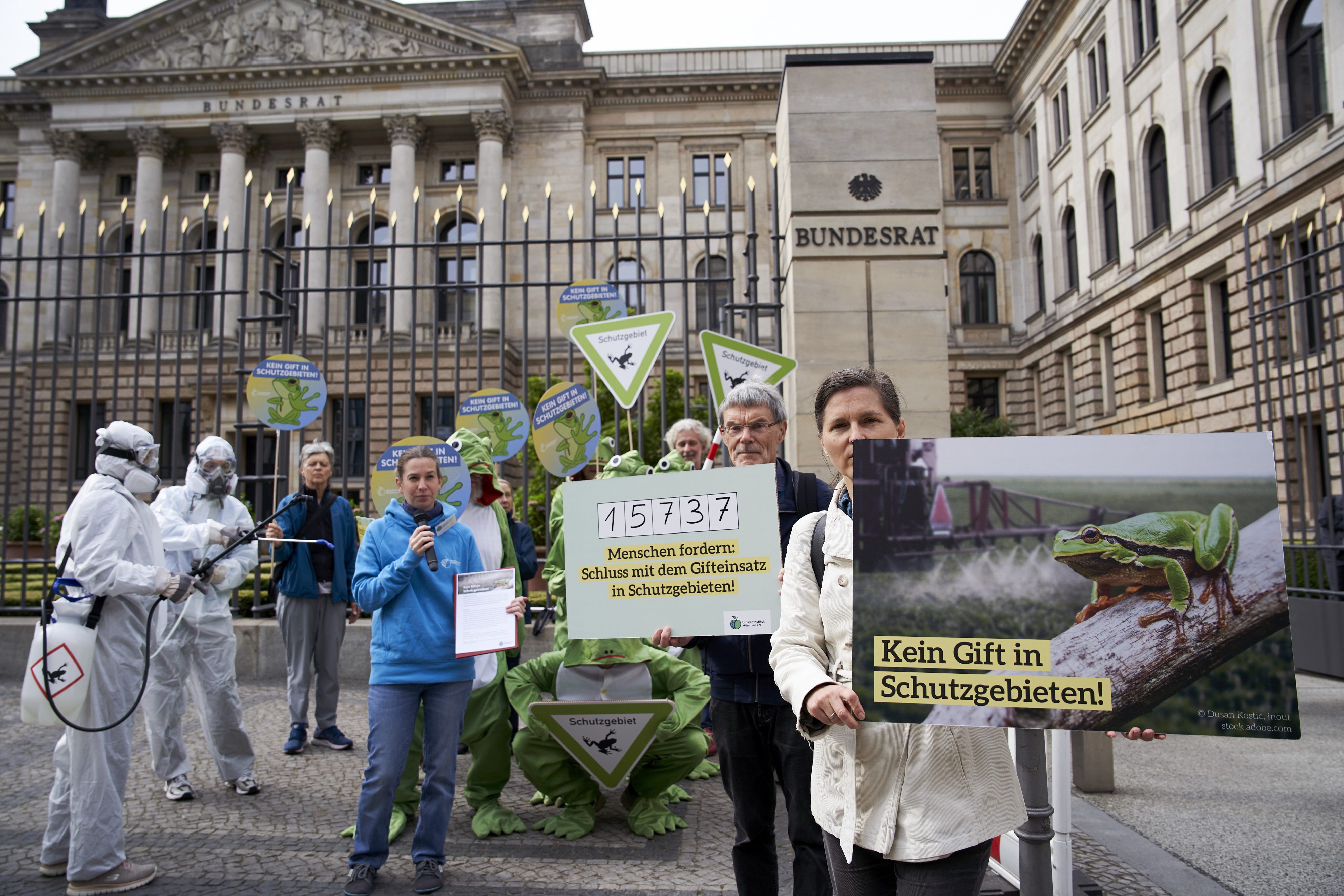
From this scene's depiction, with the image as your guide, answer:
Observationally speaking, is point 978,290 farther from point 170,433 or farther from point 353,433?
point 170,433

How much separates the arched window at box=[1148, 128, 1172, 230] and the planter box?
1820cm

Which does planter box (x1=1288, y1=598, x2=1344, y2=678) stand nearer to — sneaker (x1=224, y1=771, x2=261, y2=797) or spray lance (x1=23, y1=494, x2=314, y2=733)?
sneaker (x1=224, y1=771, x2=261, y2=797)

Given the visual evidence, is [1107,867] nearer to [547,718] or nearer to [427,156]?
[547,718]

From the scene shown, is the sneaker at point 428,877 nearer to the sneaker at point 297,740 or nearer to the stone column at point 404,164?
the sneaker at point 297,740

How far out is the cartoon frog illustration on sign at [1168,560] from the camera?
1.73 meters

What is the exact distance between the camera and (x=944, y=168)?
3369 cm

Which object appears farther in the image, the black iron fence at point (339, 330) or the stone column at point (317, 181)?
the stone column at point (317, 181)

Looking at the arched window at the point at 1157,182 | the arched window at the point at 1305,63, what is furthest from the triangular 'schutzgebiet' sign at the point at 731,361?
the arched window at the point at 1157,182

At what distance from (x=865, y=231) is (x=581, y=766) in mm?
4594

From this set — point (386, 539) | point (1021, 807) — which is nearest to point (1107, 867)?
point (1021, 807)

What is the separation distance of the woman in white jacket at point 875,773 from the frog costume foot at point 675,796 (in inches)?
116

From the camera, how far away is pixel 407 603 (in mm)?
3873

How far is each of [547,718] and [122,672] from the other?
197cm

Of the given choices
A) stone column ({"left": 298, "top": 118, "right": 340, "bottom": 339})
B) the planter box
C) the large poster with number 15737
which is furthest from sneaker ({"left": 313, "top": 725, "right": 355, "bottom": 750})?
stone column ({"left": 298, "top": 118, "right": 340, "bottom": 339})
